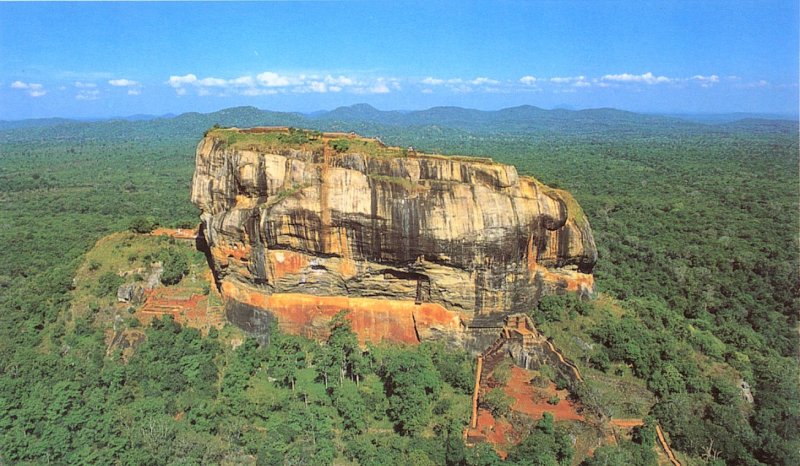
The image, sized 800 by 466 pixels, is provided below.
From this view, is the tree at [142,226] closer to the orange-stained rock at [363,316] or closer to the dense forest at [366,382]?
the dense forest at [366,382]

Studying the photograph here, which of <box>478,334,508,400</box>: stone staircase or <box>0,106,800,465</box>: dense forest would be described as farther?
<box>478,334,508,400</box>: stone staircase

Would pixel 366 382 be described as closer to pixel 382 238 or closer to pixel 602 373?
pixel 382 238

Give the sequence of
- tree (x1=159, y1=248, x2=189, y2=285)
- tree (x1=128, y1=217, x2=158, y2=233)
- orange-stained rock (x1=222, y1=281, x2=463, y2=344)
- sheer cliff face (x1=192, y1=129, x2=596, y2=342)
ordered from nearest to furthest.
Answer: sheer cliff face (x1=192, y1=129, x2=596, y2=342), orange-stained rock (x1=222, y1=281, x2=463, y2=344), tree (x1=159, y1=248, x2=189, y2=285), tree (x1=128, y1=217, x2=158, y2=233)

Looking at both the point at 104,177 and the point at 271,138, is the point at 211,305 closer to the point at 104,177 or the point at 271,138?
the point at 271,138

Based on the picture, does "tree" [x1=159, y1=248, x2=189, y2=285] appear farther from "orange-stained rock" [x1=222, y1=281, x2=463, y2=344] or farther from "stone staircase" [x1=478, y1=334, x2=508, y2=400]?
"stone staircase" [x1=478, y1=334, x2=508, y2=400]

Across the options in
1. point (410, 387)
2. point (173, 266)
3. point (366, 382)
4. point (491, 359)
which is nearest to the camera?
point (410, 387)

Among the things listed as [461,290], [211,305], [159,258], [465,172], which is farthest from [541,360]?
[159,258]

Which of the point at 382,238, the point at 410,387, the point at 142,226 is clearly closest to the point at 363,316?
the point at 382,238

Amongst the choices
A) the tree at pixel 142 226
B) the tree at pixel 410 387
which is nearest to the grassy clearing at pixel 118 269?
the tree at pixel 142 226

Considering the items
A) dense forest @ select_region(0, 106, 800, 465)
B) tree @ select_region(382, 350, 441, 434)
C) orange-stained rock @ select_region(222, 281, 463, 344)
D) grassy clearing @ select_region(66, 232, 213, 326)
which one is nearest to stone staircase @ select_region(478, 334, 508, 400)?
dense forest @ select_region(0, 106, 800, 465)
